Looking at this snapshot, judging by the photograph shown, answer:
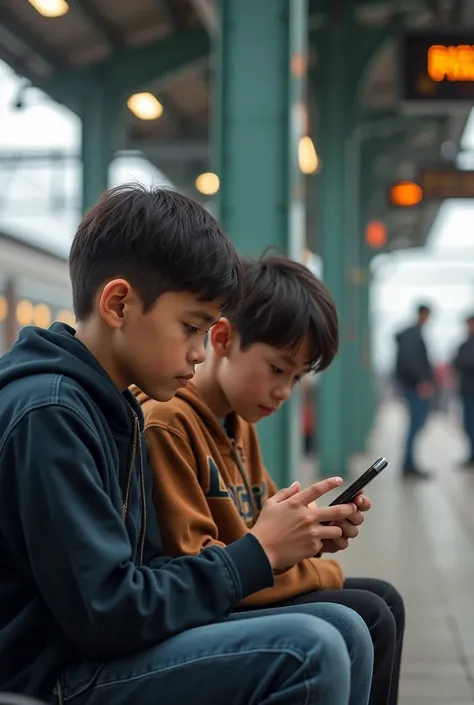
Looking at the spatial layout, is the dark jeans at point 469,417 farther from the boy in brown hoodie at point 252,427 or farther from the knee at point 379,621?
the knee at point 379,621

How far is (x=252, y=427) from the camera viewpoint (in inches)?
97.3

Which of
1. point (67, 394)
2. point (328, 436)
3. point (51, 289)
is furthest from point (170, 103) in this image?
point (67, 394)

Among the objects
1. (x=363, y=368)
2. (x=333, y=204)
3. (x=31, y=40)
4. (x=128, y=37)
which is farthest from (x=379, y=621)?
(x=363, y=368)

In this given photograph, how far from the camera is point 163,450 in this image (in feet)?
6.29

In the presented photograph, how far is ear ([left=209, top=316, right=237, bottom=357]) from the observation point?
2.33 meters

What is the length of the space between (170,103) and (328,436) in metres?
4.70

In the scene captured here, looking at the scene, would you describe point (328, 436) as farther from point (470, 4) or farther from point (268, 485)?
point (268, 485)

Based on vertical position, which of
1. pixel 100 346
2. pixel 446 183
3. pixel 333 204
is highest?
pixel 446 183

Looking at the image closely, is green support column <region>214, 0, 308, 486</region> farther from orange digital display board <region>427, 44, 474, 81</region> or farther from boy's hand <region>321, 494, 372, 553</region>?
orange digital display board <region>427, 44, 474, 81</region>

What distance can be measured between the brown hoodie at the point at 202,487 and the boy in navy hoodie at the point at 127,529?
0.12 metres

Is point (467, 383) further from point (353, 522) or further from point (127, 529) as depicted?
point (127, 529)

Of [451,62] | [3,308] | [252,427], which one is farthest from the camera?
→ [3,308]

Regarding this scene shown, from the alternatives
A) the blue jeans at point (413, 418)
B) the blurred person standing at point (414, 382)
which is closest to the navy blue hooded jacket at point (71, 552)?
the blurred person standing at point (414, 382)

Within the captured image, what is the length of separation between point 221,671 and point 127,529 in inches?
11.1
